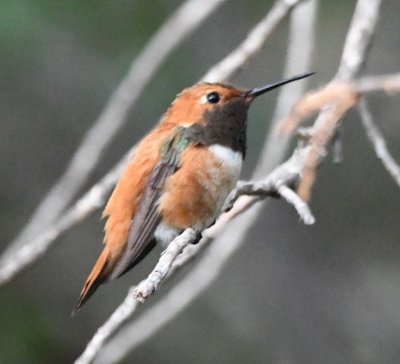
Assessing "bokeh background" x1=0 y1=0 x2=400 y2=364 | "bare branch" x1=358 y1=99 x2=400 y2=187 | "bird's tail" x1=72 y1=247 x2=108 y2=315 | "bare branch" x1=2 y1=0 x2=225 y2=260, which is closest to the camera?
"bare branch" x1=358 y1=99 x2=400 y2=187

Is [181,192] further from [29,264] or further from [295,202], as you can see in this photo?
[295,202]

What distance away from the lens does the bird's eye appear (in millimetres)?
4078

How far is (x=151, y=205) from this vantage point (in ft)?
12.9

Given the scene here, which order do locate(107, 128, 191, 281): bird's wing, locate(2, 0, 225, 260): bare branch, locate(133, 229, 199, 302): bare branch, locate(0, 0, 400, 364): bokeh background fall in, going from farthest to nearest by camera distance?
locate(0, 0, 400, 364): bokeh background < locate(2, 0, 225, 260): bare branch < locate(107, 128, 191, 281): bird's wing < locate(133, 229, 199, 302): bare branch

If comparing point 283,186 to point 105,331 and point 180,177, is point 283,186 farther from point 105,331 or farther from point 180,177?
point 180,177

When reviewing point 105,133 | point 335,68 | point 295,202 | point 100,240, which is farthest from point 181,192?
point 335,68

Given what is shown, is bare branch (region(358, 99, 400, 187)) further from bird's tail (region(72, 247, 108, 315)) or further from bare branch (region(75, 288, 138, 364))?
bird's tail (region(72, 247, 108, 315))

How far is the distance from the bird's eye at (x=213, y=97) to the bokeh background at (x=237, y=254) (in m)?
1.74

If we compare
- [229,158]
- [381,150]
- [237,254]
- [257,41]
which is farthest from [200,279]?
[237,254]

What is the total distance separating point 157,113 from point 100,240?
817 mm

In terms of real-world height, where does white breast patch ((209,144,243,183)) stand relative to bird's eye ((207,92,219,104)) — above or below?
below

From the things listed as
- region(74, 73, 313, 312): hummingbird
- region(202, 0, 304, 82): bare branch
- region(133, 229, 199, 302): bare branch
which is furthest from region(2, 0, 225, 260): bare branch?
region(133, 229, 199, 302): bare branch

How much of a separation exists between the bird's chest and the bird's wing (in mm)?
31

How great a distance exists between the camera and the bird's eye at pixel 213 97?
13.4 ft
